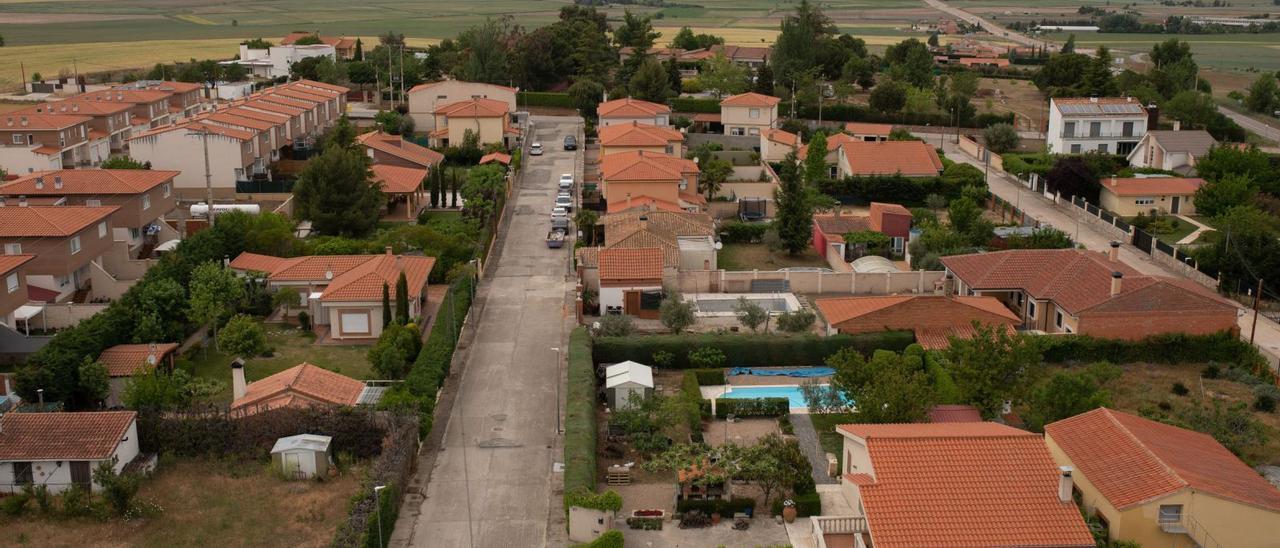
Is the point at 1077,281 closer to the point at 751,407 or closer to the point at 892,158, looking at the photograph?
the point at 751,407

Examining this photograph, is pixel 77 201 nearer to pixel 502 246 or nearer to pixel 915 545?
pixel 502 246

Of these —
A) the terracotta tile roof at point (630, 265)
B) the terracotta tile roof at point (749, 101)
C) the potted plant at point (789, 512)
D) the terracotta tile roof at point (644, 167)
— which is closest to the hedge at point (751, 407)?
the potted plant at point (789, 512)

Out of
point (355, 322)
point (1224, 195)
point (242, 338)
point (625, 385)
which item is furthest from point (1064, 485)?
point (1224, 195)

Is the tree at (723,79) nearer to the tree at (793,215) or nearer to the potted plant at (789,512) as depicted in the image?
the tree at (793,215)

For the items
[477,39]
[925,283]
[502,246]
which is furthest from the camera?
[477,39]

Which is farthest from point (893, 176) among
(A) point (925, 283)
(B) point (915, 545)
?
(B) point (915, 545)

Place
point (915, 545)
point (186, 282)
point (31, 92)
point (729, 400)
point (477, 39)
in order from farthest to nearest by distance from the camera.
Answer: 1. point (31, 92)
2. point (477, 39)
3. point (186, 282)
4. point (729, 400)
5. point (915, 545)
